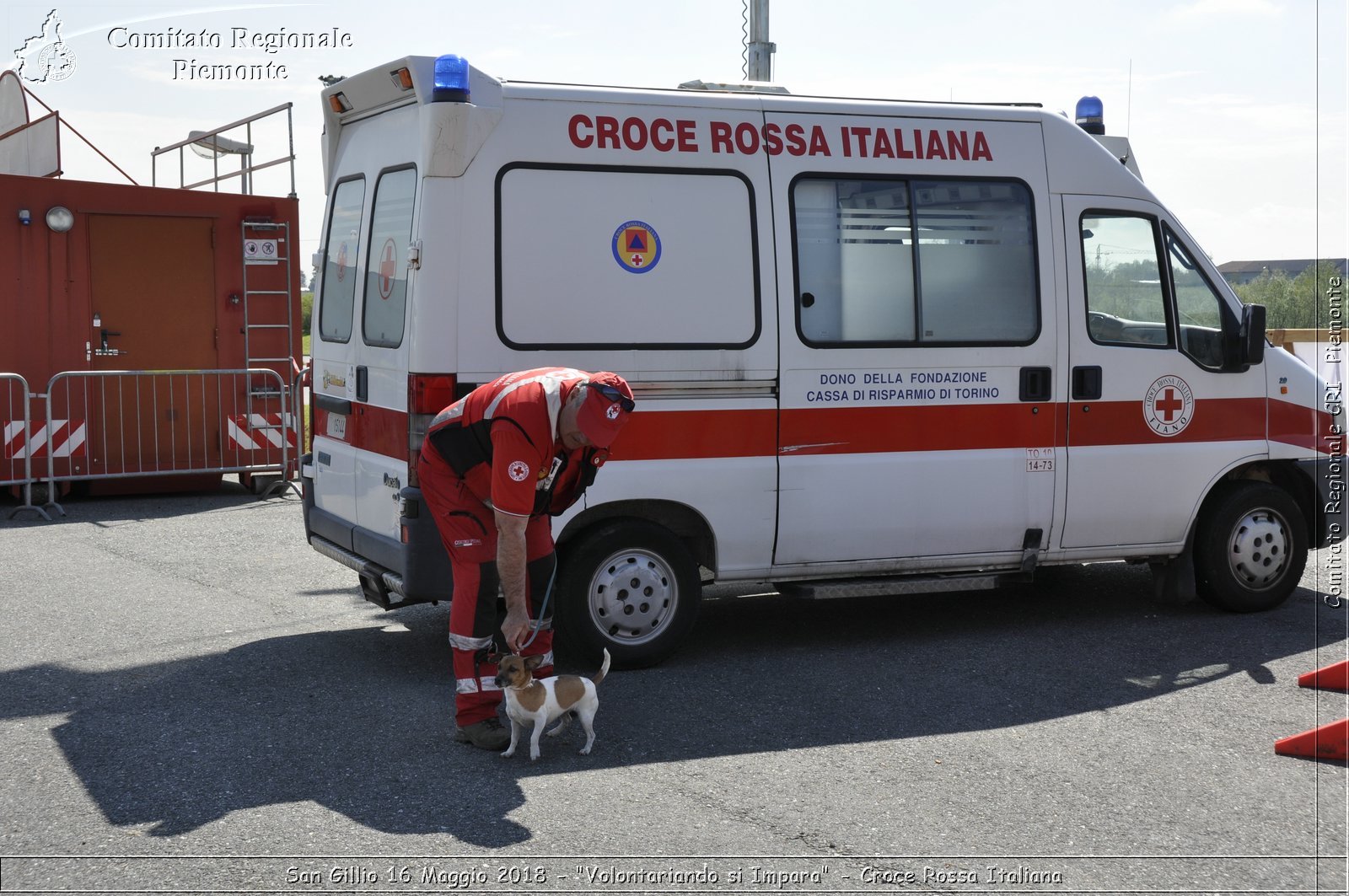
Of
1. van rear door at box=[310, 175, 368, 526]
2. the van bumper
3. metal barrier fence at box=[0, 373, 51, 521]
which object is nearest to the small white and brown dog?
the van bumper

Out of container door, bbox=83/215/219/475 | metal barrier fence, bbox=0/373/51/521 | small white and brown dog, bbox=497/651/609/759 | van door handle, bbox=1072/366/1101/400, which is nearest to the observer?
small white and brown dog, bbox=497/651/609/759

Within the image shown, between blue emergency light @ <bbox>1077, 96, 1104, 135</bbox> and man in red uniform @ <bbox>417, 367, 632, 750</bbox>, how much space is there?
4.10 m

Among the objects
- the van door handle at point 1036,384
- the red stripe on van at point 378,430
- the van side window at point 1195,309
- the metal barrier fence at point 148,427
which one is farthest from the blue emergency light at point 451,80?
the metal barrier fence at point 148,427

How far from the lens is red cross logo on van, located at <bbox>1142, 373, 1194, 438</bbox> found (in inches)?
286

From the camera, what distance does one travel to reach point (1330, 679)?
6.21m

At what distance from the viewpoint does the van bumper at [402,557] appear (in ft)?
19.5

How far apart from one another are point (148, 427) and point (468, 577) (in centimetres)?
784

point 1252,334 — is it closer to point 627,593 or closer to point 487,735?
point 627,593

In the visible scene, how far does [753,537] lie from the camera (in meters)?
6.59

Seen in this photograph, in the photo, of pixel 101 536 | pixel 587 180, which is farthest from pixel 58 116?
pixel 587 180

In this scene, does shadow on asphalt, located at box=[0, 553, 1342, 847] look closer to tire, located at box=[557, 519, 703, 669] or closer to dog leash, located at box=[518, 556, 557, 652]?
tire, located at box=[557, 519, 703, 669]

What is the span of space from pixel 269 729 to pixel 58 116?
9.47m

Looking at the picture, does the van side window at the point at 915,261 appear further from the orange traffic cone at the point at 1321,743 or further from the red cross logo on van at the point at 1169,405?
the orange traffic cone at the point at 1321,743

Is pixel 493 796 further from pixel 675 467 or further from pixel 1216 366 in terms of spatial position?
pixel 1216 366
